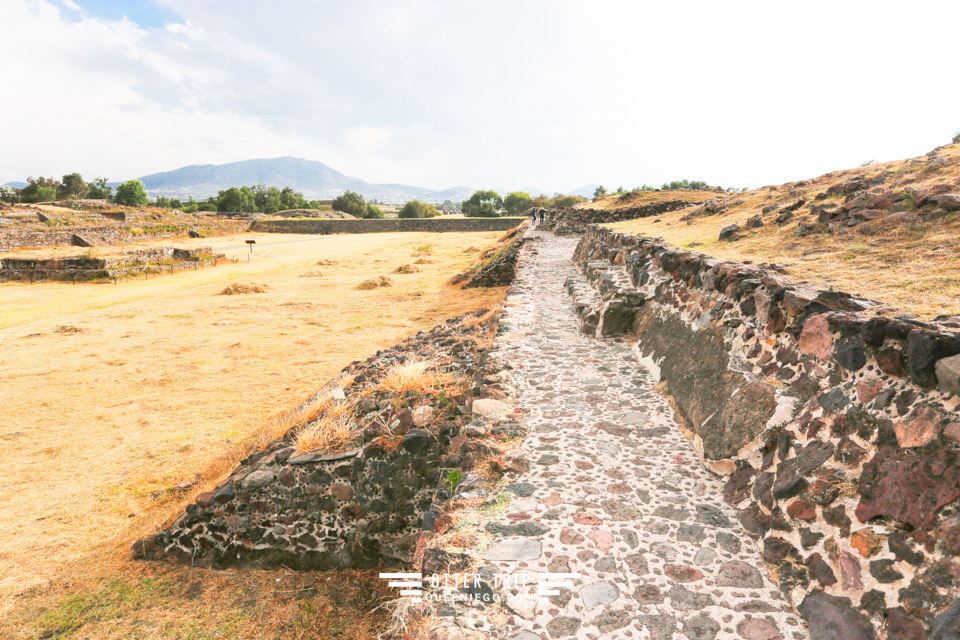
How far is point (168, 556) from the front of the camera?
5324mm

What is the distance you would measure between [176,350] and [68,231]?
34003 mm

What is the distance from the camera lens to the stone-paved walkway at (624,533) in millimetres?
2557

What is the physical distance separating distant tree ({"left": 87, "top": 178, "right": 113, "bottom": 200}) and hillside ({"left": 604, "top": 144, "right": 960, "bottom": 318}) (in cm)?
10347

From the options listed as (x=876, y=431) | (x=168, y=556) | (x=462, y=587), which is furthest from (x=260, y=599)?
(x=876, y=431)

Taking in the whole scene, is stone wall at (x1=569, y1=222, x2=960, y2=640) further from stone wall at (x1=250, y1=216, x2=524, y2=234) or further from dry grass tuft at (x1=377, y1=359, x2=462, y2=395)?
stone wall at (x1=250, y1=216, x2=524, y2=234)

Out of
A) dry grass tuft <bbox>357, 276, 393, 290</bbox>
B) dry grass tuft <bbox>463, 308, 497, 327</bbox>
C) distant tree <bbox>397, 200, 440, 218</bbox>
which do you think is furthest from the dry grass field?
distant tree <bbox>397, 200, 440, 218</bbox>

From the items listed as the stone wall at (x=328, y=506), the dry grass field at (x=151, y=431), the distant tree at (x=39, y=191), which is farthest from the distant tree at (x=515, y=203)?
the stone wall at (x=328, y=506)

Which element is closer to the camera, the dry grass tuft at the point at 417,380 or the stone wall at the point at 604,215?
the dry grass tuft at the point at 417,380

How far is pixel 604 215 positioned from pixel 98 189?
99246mm

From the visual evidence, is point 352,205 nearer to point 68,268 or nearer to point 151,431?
point 68,268

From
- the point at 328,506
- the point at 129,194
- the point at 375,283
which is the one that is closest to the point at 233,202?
the point at 129,194

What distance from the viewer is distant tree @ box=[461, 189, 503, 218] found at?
83188mm

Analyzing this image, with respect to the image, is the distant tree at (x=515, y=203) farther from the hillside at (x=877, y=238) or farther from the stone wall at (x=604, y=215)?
the hillside at (x=877, y=238)

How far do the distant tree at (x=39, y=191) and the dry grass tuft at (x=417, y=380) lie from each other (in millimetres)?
90376
